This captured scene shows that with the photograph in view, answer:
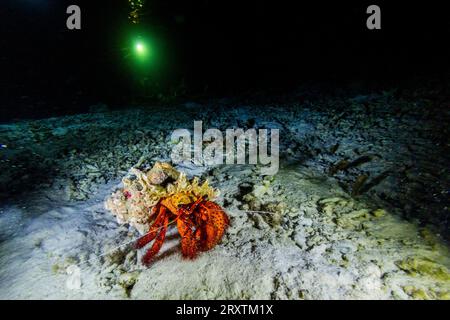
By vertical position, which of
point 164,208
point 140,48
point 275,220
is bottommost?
point 275,220

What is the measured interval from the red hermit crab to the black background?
7.31 metres

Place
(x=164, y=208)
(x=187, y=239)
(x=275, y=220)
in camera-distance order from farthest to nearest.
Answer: (x=275, y=220)
(x=164, y=208)
(x=187, y=239)

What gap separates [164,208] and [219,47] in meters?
9.79

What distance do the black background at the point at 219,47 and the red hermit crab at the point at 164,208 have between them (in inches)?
288

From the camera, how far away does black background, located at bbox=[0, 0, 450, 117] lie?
27.4 ft

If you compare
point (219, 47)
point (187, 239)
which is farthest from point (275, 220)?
point (219, 47)

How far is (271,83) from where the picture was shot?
10586 mm

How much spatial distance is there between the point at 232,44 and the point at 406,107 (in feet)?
23.9

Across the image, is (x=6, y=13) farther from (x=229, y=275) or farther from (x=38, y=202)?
(x=229, y=275)

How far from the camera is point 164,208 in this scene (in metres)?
2.83

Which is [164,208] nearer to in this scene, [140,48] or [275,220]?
[275,220]

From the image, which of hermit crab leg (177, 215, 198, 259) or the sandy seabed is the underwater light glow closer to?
the sandy seabed

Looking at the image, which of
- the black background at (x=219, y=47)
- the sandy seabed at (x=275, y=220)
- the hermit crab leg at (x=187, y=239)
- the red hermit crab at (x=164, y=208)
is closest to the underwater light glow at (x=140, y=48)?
the black background at (x=219, y=47)

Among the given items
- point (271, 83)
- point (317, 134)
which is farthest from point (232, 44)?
point (317, 134)
